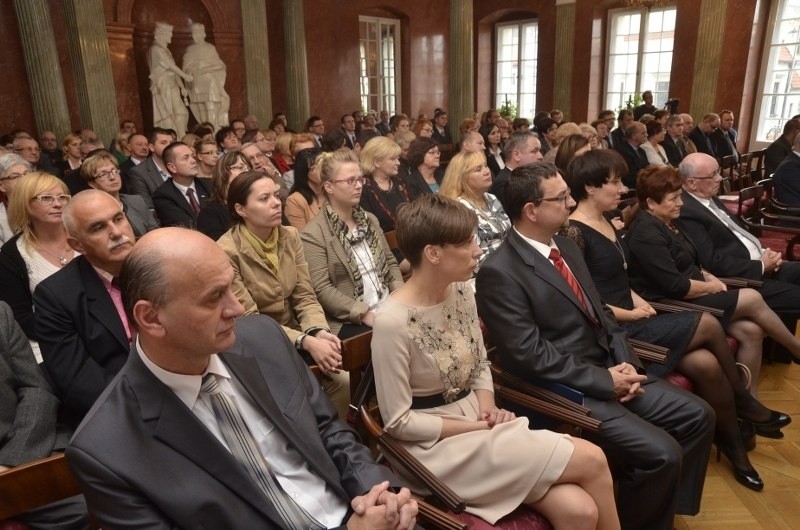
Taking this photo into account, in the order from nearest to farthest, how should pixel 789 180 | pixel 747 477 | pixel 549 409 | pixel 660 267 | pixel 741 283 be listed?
pixel 549 409 → pixel 747 477 → pixel 660 267 → pixel 741 283 → pixel 789 180

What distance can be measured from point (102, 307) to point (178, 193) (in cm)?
279

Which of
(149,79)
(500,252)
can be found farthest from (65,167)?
(500,252)

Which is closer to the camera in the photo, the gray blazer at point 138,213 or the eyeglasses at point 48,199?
the eyeglasses at point 48,199

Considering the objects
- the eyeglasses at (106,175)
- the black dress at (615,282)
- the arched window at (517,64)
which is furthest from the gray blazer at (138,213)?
the arched window at (517,64)

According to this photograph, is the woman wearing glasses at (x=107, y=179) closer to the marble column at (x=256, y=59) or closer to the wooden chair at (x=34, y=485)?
the wooden chair at (x=34, y=485)

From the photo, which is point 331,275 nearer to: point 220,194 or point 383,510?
point 220,194

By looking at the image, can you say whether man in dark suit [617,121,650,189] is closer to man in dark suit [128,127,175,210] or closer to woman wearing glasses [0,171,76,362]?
man in dark suit [128,127,175,210]

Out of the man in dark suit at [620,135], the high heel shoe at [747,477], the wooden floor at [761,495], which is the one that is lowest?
the wooden floor at [761,495]

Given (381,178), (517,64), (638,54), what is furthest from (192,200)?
(517,64)

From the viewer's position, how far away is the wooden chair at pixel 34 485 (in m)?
1.38

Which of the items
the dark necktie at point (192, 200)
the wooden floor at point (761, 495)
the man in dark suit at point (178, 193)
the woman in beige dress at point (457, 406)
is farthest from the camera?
the dark necktie at point (192, 200)

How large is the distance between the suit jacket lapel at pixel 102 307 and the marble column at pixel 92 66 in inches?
273

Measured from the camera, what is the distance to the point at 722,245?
373 cm

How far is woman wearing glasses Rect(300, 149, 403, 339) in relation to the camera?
9.98ft
